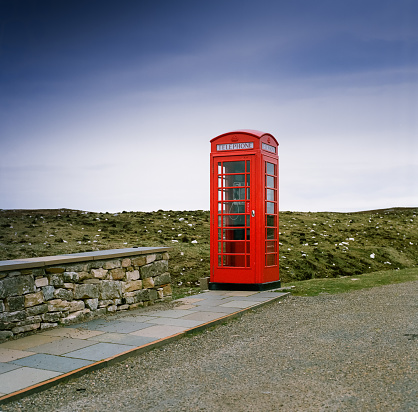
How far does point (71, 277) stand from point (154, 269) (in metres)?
1.79

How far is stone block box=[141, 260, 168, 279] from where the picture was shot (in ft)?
25.3

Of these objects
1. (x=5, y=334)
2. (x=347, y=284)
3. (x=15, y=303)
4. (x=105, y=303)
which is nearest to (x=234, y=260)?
(x=347, y=284)

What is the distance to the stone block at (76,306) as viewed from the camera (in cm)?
640

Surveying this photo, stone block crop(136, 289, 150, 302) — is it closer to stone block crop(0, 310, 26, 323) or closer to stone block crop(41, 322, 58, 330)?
stone block crop(41, 322, 58, 330)

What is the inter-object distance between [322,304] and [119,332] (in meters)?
3.52

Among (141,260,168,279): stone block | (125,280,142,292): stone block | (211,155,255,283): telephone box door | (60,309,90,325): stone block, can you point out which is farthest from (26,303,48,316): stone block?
(211,155,255,283): telephone box door

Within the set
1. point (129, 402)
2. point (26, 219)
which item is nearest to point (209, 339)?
point (129, 402)

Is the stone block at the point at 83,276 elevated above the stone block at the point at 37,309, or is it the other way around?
the stone block at the point at 83,276

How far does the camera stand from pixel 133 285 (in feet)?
24.5

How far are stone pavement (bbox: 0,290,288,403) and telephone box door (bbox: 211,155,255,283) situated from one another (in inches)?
46.3

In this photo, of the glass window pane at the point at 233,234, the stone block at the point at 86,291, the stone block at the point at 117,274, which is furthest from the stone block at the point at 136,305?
the glass window pane at the point at 233,234

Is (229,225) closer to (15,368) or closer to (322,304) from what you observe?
(322,304)

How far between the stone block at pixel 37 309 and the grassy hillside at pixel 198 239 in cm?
523

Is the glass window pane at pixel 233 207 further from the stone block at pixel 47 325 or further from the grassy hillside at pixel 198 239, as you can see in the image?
the stone block at pixel 47 325
